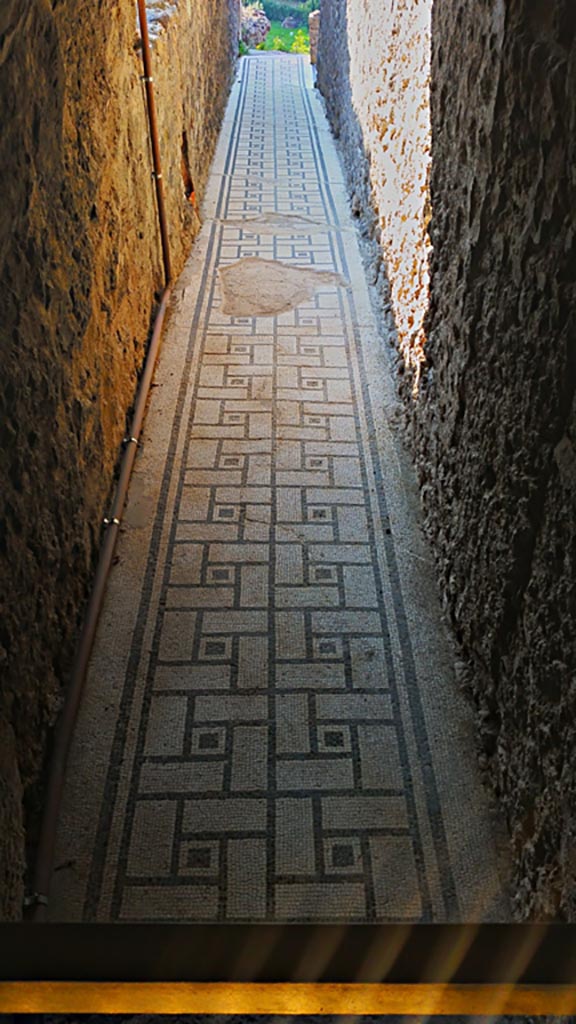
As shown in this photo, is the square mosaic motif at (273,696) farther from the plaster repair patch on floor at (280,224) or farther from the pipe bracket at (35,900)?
the plaster repair patch on floor at (280,224)

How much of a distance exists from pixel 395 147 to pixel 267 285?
1.02 metres

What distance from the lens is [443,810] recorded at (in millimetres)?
1843

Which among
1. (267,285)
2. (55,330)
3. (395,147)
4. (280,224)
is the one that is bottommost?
(267,285)

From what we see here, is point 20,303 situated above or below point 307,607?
above

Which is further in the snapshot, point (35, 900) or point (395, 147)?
point (395, 147)

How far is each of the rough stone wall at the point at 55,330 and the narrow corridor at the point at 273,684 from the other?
169mm

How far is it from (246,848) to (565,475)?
983 millimetres

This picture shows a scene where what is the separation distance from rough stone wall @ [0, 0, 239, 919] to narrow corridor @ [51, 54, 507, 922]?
169 millimetres

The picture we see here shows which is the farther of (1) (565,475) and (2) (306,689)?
(2) (306,689)

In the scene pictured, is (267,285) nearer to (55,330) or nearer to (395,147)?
(395,147)

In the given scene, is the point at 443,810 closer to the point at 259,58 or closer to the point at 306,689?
the point at 306,689

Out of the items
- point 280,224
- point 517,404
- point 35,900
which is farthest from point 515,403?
point 280,224

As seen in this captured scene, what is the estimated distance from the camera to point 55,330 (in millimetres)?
2025

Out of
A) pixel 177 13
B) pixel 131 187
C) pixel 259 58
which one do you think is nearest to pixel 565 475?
pixel 131 187
